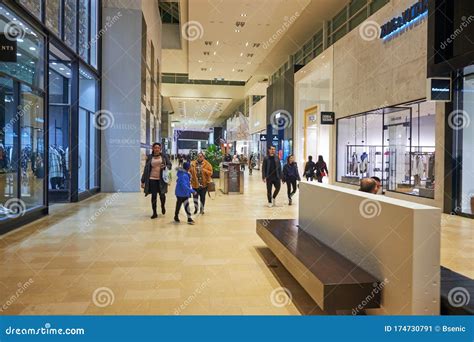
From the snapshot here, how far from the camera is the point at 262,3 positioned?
15.3 meters

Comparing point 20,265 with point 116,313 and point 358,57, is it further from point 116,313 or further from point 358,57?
point 358,57

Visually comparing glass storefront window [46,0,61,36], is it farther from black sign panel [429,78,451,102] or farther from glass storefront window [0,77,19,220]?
black sign panel [429,78,451,102]

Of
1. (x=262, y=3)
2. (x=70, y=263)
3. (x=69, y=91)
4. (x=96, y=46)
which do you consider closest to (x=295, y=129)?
(x=262, y=3)

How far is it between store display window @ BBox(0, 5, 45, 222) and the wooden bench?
206 inches

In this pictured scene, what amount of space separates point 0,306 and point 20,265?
4.69 ft

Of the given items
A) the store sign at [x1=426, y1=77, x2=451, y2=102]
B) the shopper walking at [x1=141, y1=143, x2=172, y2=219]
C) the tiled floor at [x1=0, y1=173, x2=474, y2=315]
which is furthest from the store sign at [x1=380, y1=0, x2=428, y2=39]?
the shopper walking at [x1=141, y1=143, x2=172, y2=219]

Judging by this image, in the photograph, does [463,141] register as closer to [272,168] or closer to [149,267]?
[272,168]
